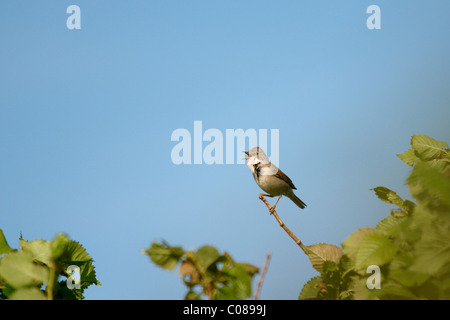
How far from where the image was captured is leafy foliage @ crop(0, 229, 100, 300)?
65.9 inches

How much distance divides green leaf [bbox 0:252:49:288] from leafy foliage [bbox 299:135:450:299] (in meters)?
1.21

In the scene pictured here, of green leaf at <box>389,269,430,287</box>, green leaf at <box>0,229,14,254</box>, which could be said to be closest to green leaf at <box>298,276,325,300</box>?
green leaf at <box>389,269,430,287</box>

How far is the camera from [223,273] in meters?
1.67

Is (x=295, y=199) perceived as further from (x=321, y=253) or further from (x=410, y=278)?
(x=410, y=278)

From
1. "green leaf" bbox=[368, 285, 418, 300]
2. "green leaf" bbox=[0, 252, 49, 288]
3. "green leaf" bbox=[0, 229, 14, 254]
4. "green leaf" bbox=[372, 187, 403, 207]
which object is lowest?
"green leaf" bbox=[368, 285, 418, 300]

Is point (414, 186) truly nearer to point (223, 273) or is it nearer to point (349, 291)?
point (349, 291)

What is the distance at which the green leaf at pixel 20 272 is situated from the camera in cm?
167

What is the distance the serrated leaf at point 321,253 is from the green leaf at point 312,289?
71 mm

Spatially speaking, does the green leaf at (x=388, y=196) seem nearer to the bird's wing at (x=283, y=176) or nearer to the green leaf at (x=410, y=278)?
the green leaf at (x=410, y=278)

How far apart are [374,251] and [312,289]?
534mm

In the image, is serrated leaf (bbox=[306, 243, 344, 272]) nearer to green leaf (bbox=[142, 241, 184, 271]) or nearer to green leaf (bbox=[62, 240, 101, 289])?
green leaf (bbox=[142, 241, 184, 271])

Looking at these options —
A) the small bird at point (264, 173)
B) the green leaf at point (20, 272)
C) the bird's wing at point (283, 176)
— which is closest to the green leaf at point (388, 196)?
the green leaf at point (20, 272)
